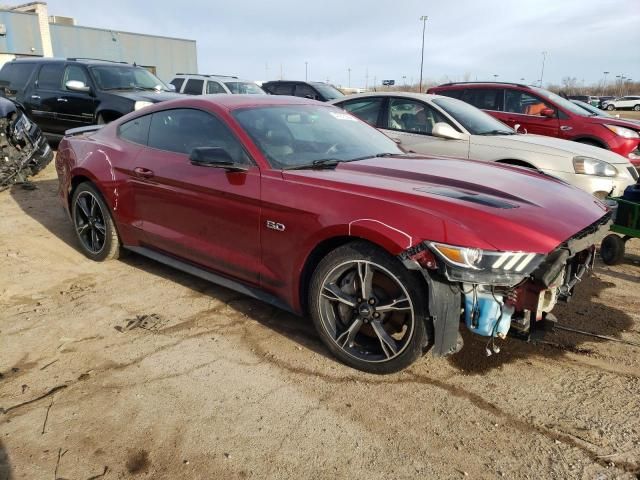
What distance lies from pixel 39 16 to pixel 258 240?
131 ft

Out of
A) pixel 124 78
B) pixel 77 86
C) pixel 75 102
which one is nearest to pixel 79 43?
pixel 124 78

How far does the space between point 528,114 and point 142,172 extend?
22.9 ft

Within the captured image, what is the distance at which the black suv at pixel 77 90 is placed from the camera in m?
9.12

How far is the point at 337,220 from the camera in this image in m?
2.84

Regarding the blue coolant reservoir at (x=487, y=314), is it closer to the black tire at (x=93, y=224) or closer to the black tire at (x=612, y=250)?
the black tire at (x=612, y=250)

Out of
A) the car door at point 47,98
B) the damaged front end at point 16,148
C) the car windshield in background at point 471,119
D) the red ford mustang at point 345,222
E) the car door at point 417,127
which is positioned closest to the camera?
the red ford mustang at point 345,222

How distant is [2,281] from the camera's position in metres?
4.32

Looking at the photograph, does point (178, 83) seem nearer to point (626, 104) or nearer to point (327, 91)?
point (327, 91)

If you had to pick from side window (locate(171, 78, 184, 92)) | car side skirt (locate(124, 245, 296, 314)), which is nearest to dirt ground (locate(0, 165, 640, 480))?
car side skirt (locate(124, 245, 296, 314))

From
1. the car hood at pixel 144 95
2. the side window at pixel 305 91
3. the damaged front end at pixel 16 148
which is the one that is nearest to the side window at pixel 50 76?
the car hood at pixel 144 95

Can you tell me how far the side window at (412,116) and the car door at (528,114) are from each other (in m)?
2.75

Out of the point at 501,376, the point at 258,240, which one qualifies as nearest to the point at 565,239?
the point at 501,376

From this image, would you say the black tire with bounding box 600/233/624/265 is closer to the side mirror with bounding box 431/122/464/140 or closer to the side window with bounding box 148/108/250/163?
the side mirror with bounding box 431/122/464/140

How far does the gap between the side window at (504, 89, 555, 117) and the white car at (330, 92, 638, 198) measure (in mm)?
2076
